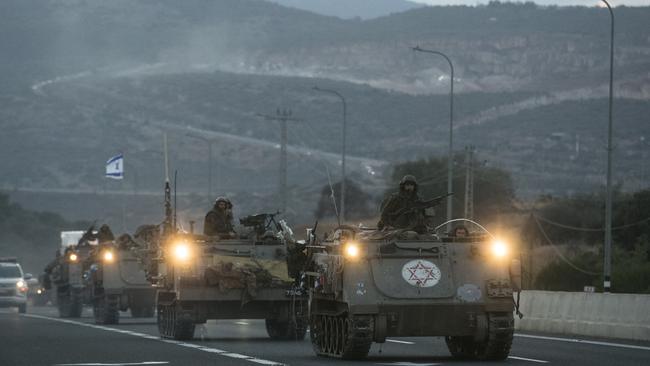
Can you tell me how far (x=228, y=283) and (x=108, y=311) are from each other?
11590 mm

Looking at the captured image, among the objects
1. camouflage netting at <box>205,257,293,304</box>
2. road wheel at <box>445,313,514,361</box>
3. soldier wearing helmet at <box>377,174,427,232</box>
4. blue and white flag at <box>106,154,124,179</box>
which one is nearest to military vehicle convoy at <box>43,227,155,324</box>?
camouflage netting at <box>205,257,293,304</box>

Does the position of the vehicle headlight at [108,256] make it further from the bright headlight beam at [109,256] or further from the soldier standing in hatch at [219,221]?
the soldier standing in hatch at [219,221]

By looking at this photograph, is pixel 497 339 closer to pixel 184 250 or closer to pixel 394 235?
pixel 394 235

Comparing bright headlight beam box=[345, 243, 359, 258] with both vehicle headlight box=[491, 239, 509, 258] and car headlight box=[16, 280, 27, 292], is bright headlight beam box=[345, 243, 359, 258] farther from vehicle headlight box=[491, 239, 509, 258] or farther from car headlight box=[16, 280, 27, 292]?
car headlight box=[16, 280, 27, 292]

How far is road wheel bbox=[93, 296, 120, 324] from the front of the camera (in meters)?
Result: 41.2

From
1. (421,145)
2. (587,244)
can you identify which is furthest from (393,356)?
(421,145)

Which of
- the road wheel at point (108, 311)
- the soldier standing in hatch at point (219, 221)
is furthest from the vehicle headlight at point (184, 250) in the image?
the road wheel at point (108, 311)

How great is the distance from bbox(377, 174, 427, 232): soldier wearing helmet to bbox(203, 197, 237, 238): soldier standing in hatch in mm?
7789

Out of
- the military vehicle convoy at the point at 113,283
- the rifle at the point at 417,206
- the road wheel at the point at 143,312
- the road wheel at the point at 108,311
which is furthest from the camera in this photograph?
the road wheel at the point at 143,312

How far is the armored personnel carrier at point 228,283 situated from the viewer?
99.2 feet

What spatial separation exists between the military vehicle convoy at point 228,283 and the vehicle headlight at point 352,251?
661cm

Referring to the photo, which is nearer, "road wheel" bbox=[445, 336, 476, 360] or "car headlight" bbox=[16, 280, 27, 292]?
"road wheel" bbox=[445, 336, 476, 360]

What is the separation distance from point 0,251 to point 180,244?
103 m

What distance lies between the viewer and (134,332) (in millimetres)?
34750
